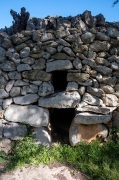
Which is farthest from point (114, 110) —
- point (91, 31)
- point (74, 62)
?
point (91, 31)

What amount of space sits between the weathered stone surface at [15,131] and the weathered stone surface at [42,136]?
268 mm

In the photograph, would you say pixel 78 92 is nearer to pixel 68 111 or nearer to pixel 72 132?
pixel 72 132

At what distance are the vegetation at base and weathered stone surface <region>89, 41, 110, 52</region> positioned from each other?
2.11m

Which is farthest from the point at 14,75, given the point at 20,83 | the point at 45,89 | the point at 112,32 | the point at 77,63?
the point at 112,32

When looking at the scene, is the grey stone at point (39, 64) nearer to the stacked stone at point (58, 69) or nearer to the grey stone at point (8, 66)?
the stacked stone at point (58, 69)

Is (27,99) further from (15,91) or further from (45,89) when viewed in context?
(45,89)

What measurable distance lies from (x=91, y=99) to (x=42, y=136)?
4.59 ft

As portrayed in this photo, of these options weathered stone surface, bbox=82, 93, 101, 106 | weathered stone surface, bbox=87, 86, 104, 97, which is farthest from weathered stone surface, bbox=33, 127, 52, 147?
weathered stone surface, bbox=87, 86, 104, 97

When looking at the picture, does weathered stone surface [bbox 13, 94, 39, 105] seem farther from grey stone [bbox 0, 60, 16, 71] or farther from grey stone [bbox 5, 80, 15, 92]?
grey stone [bbox 0, 60, 16, 71]

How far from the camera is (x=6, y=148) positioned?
400cm

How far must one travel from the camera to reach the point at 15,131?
161 inches

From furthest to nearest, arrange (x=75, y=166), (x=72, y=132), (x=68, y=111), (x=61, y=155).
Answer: (x=68, y=111) → (x=72, y=132) → (x=61, y=155) → (x=75, y=166)

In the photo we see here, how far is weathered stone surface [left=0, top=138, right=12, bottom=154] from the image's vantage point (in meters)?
3.99

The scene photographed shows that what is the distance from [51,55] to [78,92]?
42.6 inches
